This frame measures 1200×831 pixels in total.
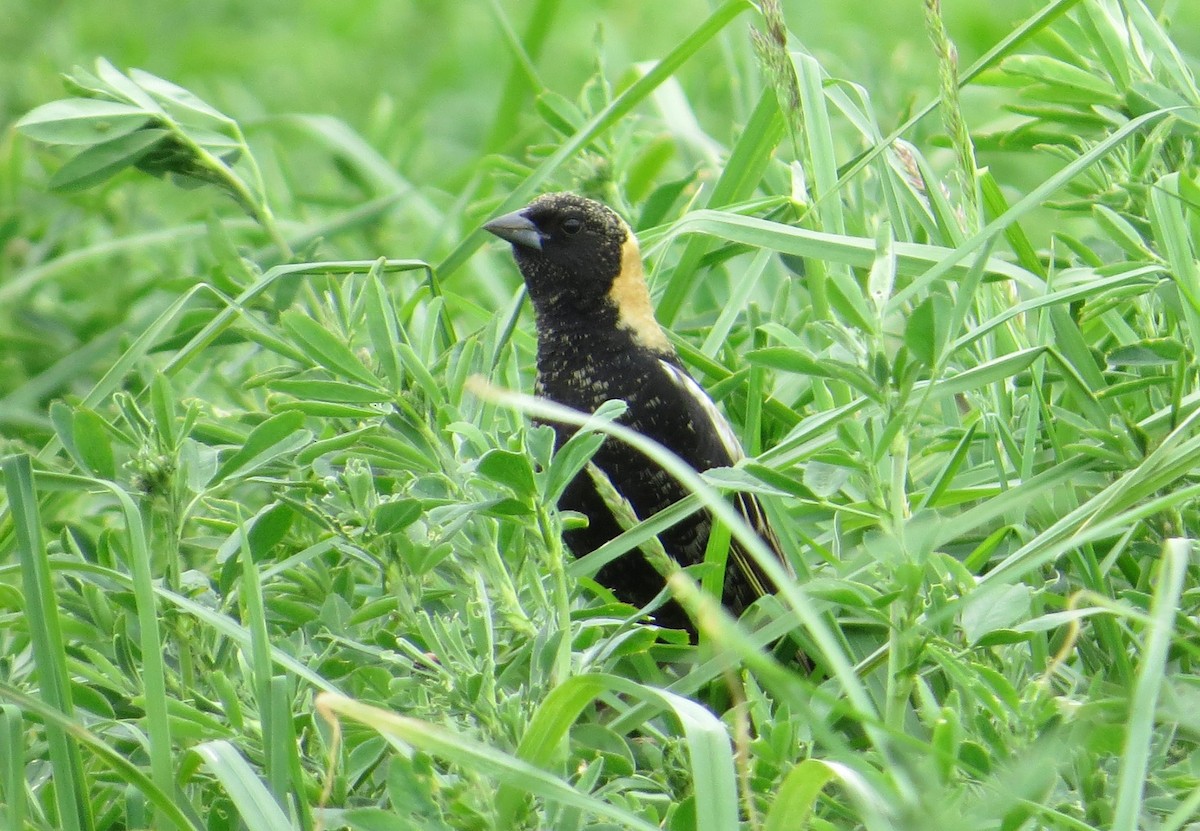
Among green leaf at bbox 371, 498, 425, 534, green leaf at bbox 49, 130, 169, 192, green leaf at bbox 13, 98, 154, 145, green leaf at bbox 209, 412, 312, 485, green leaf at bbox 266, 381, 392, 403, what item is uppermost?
green leaf at bbox 13, 98, 154, 145

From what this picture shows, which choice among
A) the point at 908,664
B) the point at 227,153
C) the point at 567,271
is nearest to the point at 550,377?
the point at 567,271

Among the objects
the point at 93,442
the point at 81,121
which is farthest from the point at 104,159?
the point at 93,442

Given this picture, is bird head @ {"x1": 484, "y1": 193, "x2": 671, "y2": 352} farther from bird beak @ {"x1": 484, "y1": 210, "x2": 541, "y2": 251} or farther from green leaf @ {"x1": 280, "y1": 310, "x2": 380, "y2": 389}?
green leaf @ {"x1": 280, "y1": 310, "x2": 380, "y2": 389}

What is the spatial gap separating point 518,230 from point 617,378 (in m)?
0.36

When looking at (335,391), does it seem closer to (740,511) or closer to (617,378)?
(617,378)

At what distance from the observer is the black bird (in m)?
2.36

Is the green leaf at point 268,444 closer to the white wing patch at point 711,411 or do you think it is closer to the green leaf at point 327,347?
the green leaf at point 327,347

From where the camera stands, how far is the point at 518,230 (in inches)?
102

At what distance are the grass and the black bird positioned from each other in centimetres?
9

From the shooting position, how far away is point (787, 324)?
238 centimetres

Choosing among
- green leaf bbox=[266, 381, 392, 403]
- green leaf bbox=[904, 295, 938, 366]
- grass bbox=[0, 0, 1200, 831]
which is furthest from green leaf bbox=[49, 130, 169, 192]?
green leaf bbox=[904, 295, 938, 366]

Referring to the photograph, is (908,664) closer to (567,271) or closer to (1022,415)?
(1022,415)

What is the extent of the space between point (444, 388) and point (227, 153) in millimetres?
828

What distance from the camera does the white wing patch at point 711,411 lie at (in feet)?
7.52
